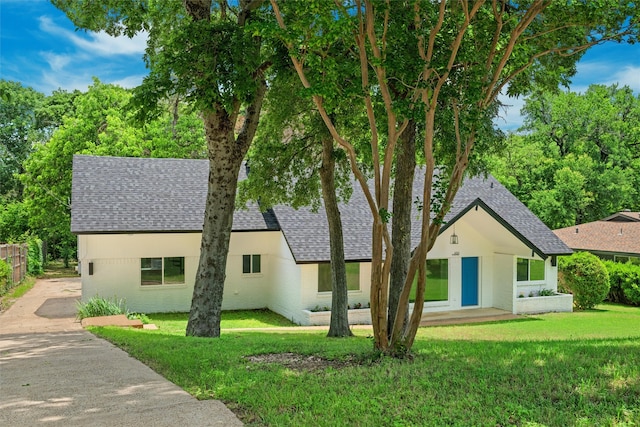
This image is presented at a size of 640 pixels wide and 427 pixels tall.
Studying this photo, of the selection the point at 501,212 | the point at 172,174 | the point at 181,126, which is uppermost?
the point at 181,126

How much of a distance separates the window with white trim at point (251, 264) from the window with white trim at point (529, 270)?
418 inches

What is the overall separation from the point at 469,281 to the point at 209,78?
1600cm

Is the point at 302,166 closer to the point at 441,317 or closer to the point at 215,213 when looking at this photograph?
the point at 215,213

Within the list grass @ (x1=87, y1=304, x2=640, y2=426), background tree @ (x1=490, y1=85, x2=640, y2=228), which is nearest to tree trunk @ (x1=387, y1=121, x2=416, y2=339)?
grass @ (x1=87, y1=304, x2=640, y2=426)

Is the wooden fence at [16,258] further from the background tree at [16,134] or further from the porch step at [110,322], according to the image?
the background tree at [16,134]

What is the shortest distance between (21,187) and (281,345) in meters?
46.6

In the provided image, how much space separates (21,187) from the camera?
162ft

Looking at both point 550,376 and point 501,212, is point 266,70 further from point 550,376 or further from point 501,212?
point 501,212

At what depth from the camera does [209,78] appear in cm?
1149

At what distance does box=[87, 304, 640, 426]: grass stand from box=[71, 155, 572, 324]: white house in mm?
12043

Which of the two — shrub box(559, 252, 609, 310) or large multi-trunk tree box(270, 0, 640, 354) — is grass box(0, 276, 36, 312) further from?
shrub box(559, 252, 609, 310)

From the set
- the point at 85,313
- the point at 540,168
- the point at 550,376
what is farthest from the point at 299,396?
the point at 540,168

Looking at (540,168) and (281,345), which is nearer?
(281,345)

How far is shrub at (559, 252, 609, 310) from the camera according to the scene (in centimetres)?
2500
